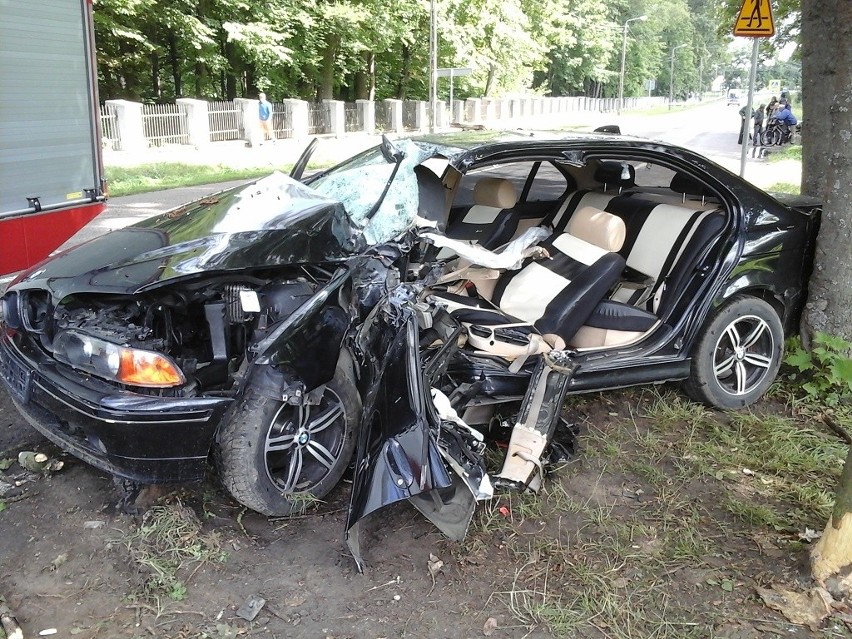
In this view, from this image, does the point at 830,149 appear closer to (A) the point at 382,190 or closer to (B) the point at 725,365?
(B) the point at 725,365

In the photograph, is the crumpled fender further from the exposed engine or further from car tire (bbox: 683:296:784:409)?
car tire (bbox: 683:296:784:409)

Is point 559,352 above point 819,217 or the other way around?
the other way around

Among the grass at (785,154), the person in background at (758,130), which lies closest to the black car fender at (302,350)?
the grass at (785,154)

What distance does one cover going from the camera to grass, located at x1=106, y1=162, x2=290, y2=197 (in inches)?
536

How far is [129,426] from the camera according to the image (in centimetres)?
287

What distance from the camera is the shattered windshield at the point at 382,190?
3717 millimetres

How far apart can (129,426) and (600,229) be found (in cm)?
293

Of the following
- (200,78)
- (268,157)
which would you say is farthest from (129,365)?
(200,78)

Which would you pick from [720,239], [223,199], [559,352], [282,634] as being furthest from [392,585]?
[720,239]

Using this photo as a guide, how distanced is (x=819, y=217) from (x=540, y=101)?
1853 inches

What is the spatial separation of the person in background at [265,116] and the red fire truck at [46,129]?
632 inches

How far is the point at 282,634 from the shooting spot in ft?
8.69

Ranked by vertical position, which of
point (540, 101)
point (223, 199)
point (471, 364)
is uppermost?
point (540, 101)

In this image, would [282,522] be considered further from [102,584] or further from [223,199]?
[223,199]
